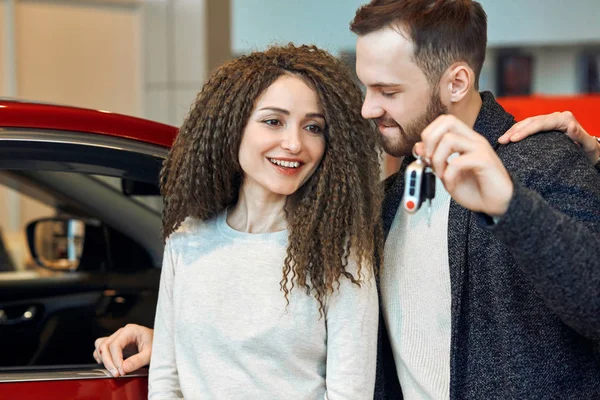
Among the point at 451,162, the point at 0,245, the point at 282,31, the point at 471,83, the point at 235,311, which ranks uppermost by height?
the point at 282,31

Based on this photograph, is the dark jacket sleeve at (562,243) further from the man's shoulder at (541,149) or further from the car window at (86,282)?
the car window at (86,282)

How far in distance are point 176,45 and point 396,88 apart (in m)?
7.26

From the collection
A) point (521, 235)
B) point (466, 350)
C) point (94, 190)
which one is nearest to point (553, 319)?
point (466, 350)

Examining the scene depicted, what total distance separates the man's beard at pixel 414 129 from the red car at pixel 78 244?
0.52 m

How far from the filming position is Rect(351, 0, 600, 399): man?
1.30m

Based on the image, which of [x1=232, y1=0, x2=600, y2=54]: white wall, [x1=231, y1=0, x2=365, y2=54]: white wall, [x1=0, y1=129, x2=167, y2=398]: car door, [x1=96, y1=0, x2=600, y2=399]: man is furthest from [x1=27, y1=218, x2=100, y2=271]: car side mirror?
[x1=231, y1=0, x2=365, y2=54]: white wall

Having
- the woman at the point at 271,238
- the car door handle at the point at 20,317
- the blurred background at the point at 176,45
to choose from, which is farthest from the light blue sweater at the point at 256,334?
the blurred background at the point at 176,45

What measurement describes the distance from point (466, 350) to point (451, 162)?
0.47 m

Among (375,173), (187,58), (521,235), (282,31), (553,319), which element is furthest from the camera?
(187,58)

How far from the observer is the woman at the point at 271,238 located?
1.60 metres

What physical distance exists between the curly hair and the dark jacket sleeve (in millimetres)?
388

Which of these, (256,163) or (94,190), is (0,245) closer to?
(94,190)

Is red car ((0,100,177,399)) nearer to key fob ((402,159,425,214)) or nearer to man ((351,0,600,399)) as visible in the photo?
man ((351,0,600,399))

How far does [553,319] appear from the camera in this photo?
1.53 metres
